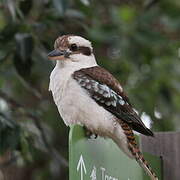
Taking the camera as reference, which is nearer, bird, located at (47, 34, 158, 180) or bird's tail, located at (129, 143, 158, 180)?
bird's tail, located at (129, 143, 158, 180)

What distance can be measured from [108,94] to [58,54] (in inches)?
12.2

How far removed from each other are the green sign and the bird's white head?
56 cm

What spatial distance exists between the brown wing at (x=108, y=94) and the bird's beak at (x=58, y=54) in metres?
0.12

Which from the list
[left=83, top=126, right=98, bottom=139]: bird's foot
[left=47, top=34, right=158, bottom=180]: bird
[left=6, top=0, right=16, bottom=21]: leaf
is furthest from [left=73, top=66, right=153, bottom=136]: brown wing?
[left=6, top=0, right=16, bottom=21]: leaf

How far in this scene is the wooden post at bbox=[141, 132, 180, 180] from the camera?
3215 mm

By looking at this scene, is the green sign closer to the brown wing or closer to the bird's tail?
the bird's tail

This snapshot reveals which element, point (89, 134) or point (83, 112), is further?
point (83, 112)

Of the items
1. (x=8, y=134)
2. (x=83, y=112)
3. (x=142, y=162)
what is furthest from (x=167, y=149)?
(x=8, y=134)

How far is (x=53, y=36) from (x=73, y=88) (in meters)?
1.63

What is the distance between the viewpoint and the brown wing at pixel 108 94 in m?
3.20

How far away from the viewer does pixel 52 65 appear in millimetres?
4121

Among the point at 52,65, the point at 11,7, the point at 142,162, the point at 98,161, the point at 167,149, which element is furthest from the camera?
the point at 52,65

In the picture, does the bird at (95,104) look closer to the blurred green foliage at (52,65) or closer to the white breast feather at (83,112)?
the white breast feather at (83,112)

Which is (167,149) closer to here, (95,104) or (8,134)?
(95,104)
